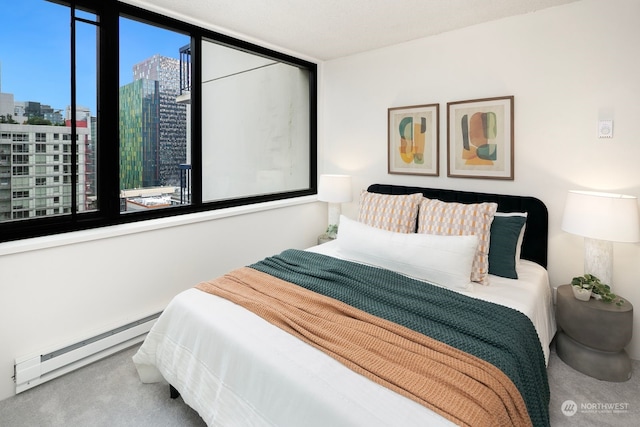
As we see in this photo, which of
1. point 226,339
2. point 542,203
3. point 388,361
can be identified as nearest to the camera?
point 388,361

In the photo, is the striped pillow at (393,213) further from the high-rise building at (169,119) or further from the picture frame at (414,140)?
the high-rise building at (169,119)

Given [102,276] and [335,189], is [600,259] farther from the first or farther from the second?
[102,276]

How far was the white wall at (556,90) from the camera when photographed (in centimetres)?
228

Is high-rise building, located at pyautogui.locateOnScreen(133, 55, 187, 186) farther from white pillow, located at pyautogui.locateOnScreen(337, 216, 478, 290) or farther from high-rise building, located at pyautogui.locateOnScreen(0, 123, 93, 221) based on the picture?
white pillow, located at pyautogui.locateOnScreen(337, 216, 478, 290)

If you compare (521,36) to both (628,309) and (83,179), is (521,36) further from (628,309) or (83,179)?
(83,179)

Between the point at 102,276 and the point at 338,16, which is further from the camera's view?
the point at 338,16

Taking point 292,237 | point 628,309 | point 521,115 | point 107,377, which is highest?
point 521,115

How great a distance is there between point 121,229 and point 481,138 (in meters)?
2.82

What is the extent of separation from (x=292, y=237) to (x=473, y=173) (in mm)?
1876

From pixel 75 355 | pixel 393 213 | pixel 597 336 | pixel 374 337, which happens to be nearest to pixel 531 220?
pixel 597 336

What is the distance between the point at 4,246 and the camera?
75.8 inches

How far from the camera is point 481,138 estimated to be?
2.85 meters

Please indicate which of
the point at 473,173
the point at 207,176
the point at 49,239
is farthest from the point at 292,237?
the point at 49,239
